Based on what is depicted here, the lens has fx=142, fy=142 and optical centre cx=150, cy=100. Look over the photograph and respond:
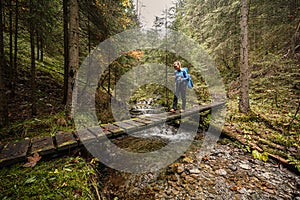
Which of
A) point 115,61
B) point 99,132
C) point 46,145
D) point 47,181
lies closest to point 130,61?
point 115,61

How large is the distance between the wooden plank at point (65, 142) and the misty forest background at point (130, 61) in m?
0.82

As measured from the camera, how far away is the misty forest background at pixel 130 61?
3.82 m

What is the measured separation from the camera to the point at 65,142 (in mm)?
2551

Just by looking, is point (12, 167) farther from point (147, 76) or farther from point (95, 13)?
point (147, 76)

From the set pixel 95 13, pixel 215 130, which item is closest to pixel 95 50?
pixel 95 13

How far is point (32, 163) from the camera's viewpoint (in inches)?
82.3

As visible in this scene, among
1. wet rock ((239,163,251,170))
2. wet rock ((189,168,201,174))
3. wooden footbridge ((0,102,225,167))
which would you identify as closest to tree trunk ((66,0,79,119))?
wooden footbridge ((0,102,225,167))

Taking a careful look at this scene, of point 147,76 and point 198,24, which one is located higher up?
point 198,24

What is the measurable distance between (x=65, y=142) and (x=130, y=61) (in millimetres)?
6677

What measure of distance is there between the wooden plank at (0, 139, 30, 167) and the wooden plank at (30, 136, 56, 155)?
0.29 feet

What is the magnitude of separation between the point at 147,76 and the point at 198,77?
14.4 ft

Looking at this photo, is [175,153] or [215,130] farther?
[215,130]

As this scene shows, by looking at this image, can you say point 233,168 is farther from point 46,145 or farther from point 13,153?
point 13,153

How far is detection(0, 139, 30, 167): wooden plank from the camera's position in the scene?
1.98m
